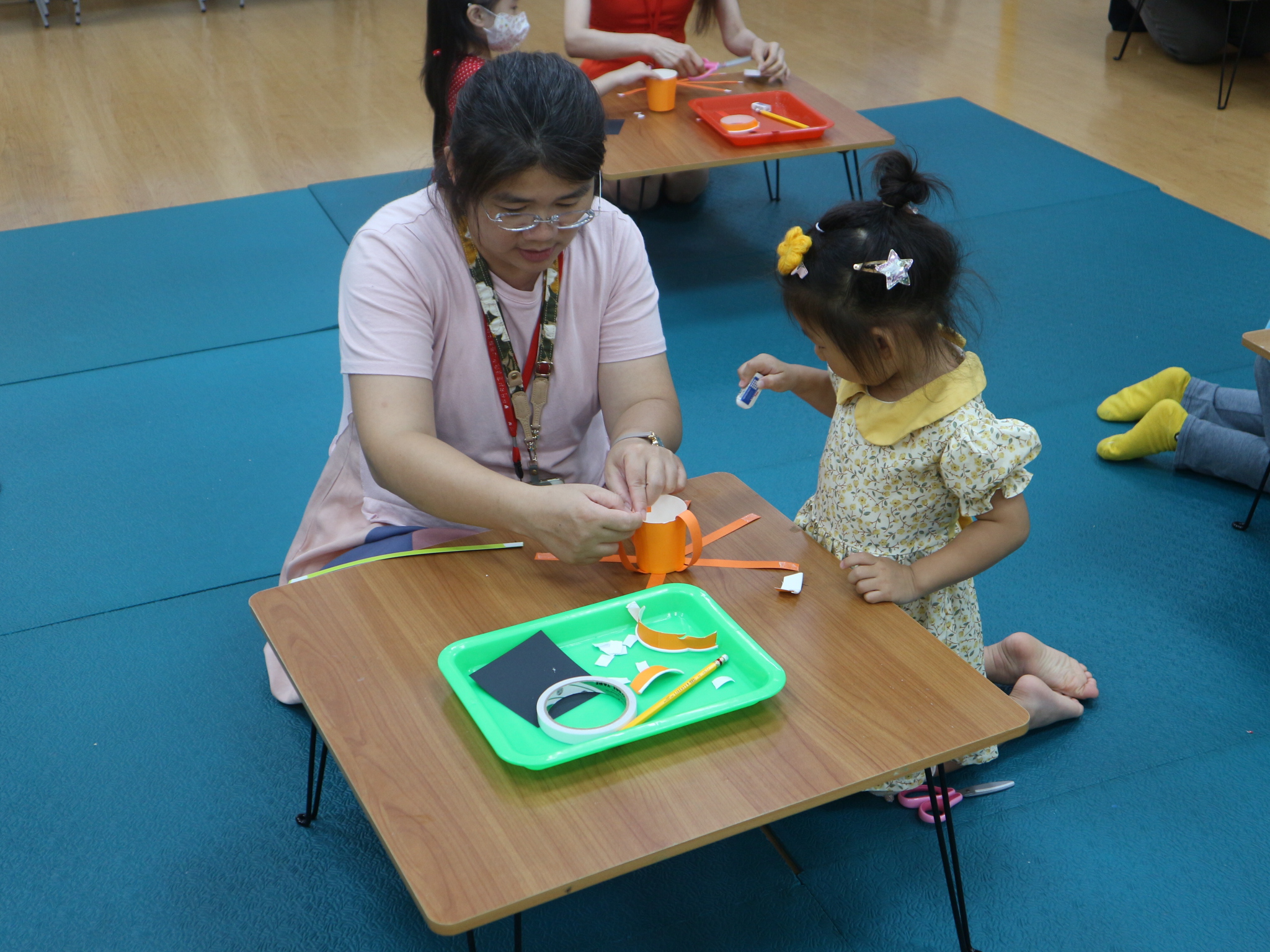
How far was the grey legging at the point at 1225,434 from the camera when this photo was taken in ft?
8.77

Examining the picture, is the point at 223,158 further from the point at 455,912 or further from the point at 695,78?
the point at 455,912

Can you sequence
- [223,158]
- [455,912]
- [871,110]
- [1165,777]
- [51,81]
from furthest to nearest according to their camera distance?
[51,81] < [871,110] < [223,158] < [1165,777] < [455,912]

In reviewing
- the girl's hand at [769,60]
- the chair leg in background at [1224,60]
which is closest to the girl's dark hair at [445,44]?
the girl's hand at [769,60]

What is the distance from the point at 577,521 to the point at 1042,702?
1.02 meters

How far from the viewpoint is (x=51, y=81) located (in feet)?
19.6

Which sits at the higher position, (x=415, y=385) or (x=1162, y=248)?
(x=415, y=385)

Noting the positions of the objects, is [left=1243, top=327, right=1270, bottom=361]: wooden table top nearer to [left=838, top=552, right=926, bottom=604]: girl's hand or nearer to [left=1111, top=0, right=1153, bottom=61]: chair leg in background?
[left=838, top=552, right=926, bottom=604]: girl's hand

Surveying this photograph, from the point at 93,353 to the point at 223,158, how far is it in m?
1.82

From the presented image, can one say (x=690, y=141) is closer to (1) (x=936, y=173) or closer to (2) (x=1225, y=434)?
(1) (x=936, y=173)

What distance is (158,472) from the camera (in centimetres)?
286

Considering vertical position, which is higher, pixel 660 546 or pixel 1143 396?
pixel 660 546

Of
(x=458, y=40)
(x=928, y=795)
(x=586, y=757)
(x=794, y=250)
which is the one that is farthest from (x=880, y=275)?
(x=458, y=40)

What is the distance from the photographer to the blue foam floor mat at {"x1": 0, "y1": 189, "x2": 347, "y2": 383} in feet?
11.4

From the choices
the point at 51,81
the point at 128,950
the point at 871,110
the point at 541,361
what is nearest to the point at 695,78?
the point at 871,110
